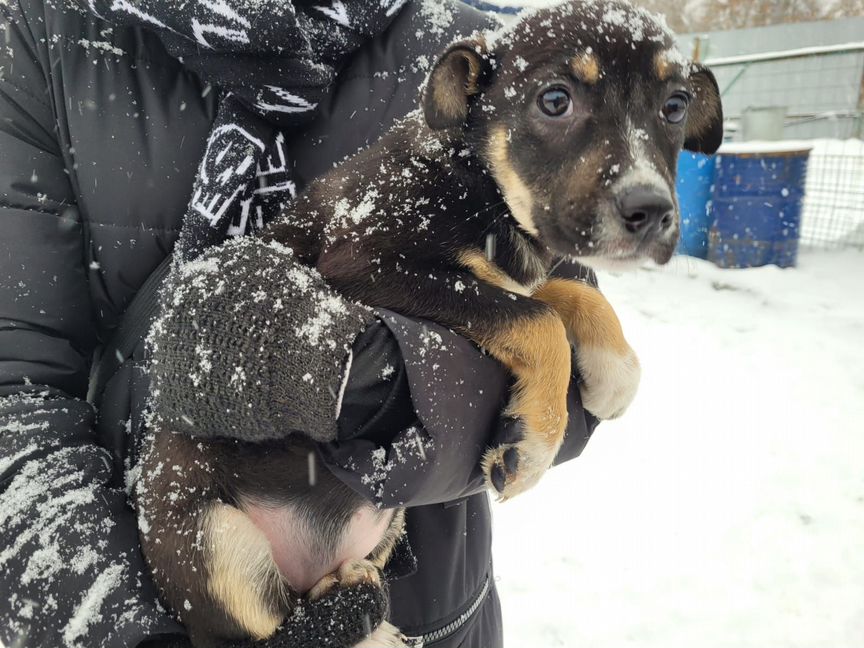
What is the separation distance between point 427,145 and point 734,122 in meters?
11.3

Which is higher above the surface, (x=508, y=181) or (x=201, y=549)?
(x=508, y=181)

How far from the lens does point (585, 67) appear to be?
6.00 ft

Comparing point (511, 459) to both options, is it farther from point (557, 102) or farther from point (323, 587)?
point (557, 102)

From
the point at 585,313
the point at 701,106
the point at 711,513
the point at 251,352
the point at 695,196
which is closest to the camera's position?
the point at 251,352

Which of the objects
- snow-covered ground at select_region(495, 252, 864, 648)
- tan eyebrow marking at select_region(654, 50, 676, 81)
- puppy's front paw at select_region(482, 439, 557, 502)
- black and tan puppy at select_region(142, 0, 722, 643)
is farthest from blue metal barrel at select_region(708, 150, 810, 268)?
puppy's front paw at select_region(482, 439, 557, 502)

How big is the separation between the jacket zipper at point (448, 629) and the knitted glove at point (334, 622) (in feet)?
0.86

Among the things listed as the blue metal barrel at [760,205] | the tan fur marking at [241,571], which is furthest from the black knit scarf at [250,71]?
the blue metal barrel at [760,205]

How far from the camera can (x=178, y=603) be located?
167 centimetres

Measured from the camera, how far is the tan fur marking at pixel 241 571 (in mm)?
1714

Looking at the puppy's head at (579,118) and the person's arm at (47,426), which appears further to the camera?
the puppy's head at (579,118)

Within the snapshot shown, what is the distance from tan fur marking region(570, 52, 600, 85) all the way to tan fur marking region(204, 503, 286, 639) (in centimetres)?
149

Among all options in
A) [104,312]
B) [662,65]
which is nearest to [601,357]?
[662,65]

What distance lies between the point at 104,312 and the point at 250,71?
29.9 inches

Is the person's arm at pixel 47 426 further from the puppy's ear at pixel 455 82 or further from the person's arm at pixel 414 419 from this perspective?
the puppy's ear at pixel 455 82
